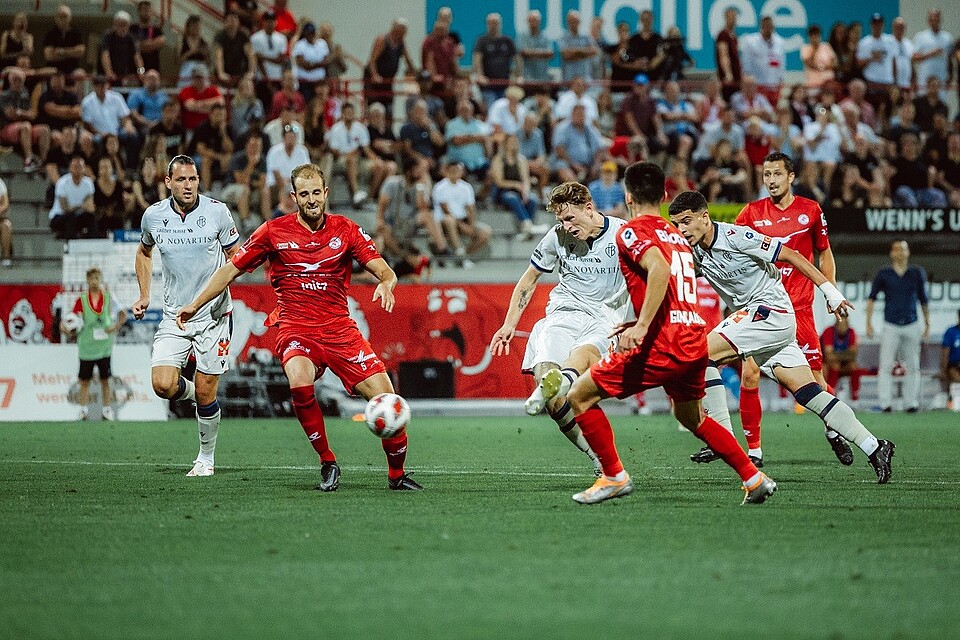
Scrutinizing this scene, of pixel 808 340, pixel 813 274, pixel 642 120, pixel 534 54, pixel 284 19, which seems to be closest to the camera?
pixel 813 274

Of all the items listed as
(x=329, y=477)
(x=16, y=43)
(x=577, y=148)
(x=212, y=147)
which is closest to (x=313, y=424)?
(x=329, y=477)

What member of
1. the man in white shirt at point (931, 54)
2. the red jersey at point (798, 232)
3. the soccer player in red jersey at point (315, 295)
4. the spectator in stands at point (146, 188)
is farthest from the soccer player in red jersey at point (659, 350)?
the man in white shirt at point (931, 54)

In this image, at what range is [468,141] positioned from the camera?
74.8 ft

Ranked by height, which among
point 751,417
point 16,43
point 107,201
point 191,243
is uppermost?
point 16,43

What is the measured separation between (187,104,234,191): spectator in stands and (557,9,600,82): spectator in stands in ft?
21.6

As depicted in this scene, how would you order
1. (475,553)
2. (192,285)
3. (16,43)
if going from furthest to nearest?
(16,43), (192,285), (475,553)

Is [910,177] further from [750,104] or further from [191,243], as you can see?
[191,243]

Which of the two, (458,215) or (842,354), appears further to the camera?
(458,215)

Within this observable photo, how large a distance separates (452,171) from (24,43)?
327 inches

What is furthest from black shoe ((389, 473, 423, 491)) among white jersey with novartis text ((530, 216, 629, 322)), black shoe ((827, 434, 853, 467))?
black shoe ((827, 434, 853, 467))

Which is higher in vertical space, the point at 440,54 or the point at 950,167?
the point at 440,54

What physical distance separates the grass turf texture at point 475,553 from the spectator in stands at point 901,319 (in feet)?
28.7

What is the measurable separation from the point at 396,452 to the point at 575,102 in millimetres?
15501

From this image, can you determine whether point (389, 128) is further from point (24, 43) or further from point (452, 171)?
point (24, 43)
